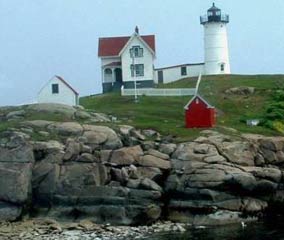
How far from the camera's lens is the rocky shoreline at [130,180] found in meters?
42.0

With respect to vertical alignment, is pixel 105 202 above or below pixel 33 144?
below

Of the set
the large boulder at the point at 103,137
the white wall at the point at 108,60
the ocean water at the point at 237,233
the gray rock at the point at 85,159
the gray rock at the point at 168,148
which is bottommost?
the ocean water at the point at 237,233

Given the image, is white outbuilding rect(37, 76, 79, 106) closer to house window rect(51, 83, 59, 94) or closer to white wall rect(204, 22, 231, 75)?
house window rect(51, 83, 59, 94)

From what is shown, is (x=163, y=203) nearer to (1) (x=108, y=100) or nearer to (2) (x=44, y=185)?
(2) (x=44, y=185)

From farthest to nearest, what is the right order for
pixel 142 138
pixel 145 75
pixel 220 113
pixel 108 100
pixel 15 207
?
pixel 145 75, pixel 108 100, pixel 220 113, pixel 142 138, pixel 15 207

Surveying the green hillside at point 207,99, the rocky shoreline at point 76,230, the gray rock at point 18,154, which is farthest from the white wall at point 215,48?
the rocky shoreline at point 76,230

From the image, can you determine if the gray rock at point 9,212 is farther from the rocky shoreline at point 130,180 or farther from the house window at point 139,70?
the house window at point 139,70

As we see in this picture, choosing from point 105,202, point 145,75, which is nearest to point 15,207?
point 105,202

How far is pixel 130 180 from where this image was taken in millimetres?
42625

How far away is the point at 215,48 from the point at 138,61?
9488 mm

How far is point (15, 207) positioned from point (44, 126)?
645 centimetres

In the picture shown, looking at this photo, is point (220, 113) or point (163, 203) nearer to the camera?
point (163, 203)

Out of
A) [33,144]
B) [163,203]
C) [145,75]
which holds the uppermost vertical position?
[145,75]

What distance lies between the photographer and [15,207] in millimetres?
41938
